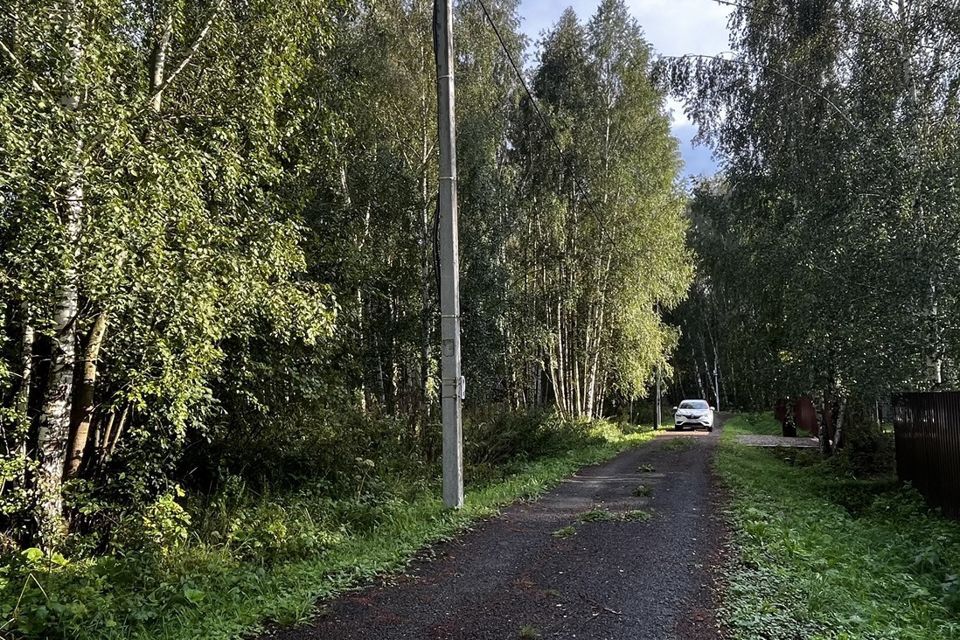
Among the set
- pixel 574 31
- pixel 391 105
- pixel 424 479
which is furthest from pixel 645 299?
pixel 424 479

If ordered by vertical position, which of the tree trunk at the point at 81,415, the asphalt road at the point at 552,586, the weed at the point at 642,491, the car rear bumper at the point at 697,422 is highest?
the tree trunk at the point at 81,415

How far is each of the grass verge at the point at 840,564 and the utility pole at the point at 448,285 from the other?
3.49m

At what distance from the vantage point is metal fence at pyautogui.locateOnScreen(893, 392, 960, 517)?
7.63m

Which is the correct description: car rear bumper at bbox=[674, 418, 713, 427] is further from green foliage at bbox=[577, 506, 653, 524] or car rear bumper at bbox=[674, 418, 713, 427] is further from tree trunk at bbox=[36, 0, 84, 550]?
tree trunk at bbox=[36, 0, 84, 550]

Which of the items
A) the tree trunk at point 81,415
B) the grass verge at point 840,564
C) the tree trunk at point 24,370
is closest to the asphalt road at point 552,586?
the grass verge at point 840,564

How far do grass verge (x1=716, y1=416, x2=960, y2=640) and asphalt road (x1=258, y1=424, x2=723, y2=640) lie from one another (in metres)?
0.33

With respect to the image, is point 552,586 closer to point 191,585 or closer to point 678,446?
point 191,585

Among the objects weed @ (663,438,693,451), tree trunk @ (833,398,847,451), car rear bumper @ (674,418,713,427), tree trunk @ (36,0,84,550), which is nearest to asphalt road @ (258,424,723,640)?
tree trunk @ (36,0,84,550)

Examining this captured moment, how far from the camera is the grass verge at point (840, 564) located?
420 cm

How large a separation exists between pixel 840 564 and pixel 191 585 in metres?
5.77

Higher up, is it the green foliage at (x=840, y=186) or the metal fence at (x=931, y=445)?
the green foliage at (x=840, y=186)

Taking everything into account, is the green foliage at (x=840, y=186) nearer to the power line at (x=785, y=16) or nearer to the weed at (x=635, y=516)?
the power line at (x=785, y=16)

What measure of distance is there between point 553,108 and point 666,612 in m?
18.0

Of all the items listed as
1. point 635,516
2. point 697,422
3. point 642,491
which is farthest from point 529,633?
point 697,422
